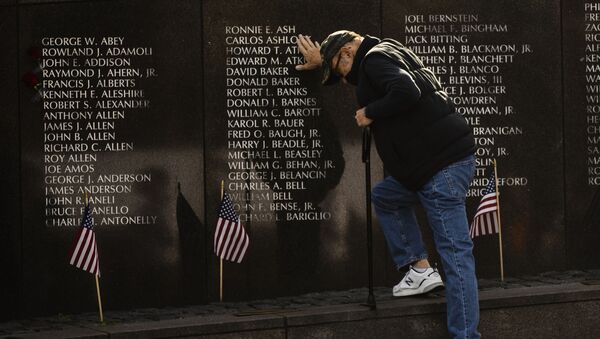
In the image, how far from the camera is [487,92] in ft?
32.9

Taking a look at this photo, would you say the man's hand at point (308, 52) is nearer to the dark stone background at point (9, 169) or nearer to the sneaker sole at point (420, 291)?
the sneaker sole at point (420, 291)

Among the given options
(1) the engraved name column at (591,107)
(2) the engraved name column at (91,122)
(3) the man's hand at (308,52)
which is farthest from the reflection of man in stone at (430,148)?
(1) the engraved name column at (591,107)

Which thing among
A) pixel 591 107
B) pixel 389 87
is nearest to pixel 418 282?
pixel 389 87

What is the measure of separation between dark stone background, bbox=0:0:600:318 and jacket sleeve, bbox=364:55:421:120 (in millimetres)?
2194

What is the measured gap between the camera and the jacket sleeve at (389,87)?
7.40 metres

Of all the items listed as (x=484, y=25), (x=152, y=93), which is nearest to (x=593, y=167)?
(x=484, y=25)

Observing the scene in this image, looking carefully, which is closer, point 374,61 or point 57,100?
point 374,61

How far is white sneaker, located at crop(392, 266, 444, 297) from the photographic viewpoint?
8242 mm

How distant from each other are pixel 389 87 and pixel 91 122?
3.12m

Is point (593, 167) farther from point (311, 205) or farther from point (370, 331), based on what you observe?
point (370, 331)

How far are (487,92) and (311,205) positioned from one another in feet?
5.99

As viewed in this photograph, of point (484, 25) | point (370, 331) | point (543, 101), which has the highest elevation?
point (484, 25)

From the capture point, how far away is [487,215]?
930 cm

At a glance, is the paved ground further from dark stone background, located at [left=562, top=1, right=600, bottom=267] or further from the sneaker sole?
dark stone background, located at [left=562, top=1, right=600, bottom=267]
